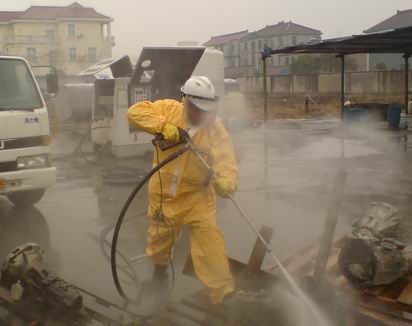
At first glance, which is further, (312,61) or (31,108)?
(312,61)

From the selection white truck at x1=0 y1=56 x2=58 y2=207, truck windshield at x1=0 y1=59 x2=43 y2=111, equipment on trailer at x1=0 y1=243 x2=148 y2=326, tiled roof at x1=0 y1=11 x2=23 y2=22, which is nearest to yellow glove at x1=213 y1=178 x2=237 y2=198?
equipment on trailer at x1=0 y1=243 x2=148 y2=326

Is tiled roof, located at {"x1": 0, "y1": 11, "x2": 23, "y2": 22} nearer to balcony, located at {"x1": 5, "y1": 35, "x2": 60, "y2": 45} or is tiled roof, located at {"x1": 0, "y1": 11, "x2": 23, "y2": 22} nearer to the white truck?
balcony, located at {"x1": 5, "y1": 35, "x2": 60, "y2": 45}

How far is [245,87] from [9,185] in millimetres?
39697

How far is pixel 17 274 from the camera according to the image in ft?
13.7

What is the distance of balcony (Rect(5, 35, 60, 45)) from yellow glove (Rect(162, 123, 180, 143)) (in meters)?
54.0

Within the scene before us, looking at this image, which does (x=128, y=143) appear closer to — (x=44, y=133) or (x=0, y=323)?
(x=44, y=133)

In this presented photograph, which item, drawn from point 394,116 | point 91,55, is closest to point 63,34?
point 91,55

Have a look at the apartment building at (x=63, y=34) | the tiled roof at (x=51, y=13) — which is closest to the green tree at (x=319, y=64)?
the apartment building at (x=63, y=34)

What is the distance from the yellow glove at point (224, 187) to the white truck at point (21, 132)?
12.8 ft

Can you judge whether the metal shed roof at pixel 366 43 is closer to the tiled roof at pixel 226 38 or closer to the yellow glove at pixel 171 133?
the yellow glove at pixel 171 133

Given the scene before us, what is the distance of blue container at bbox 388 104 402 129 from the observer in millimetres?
18234

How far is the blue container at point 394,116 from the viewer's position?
59.8 ft

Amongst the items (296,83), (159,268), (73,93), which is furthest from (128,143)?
(296,83)

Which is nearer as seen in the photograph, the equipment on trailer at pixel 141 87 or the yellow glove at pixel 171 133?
the yellow glove at pixel 171 133
